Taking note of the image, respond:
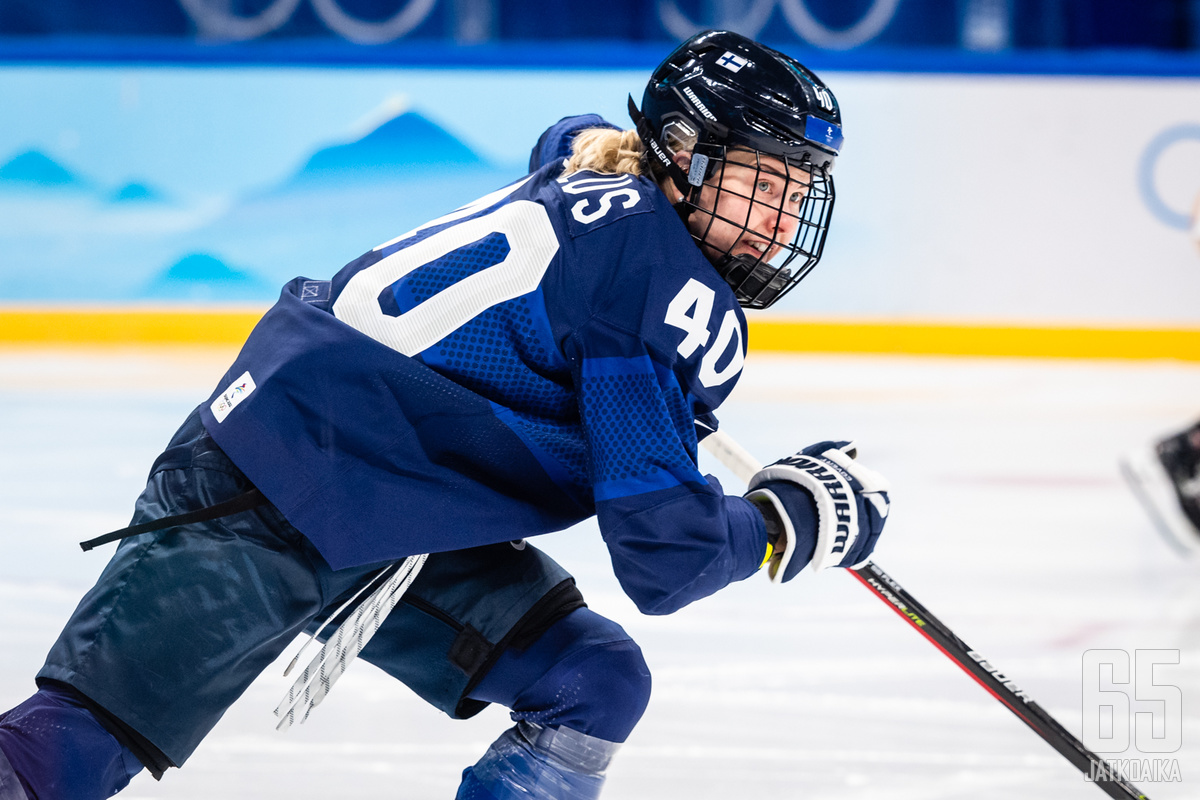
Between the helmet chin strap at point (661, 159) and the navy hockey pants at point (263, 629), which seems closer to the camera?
the navy hockey pants at point (263, 629)

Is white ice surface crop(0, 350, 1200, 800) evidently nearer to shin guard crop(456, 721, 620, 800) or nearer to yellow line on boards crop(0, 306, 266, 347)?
shin guard crop(456, 721, 620, 800)

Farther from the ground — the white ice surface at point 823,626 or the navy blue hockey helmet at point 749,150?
the navy blue hockey helmet at point 749,150

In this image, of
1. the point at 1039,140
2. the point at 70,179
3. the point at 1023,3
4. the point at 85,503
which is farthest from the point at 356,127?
the point at 1023,3

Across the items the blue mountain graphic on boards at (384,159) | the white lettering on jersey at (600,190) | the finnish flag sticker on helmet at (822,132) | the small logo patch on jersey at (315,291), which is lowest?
the blue mountain graphic on boards at (384,159)

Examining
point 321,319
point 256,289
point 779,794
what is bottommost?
point 256,289

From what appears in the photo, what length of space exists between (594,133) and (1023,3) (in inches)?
220

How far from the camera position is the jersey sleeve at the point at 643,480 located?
4.28 feet

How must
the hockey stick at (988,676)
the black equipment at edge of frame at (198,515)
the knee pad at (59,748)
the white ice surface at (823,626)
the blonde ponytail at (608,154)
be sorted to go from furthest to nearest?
the white ice surface at (823,626) → the hockey stick at (988,676) → the blonde ponytail at (608,154) → the black equipment at edge of frame at (198,515) → the knee pad at (59,748)

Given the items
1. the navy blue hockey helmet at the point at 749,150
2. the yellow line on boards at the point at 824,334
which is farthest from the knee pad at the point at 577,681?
the yellow line on boards at the point at 824,334

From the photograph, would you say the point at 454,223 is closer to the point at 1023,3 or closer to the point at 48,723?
the point at 48,723

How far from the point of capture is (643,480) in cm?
130

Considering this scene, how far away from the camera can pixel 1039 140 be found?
550 centimetres

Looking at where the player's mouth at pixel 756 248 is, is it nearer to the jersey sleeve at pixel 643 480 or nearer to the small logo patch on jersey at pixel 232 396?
the jersey sleeve at pixel 643 480

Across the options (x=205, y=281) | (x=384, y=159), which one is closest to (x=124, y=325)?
(x=205, y=281)
